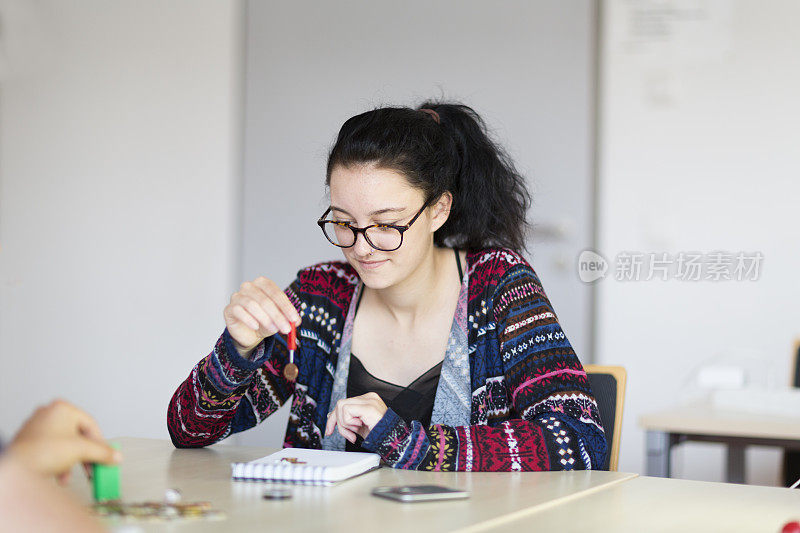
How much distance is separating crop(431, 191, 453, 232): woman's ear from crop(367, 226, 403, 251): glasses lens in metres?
0.17

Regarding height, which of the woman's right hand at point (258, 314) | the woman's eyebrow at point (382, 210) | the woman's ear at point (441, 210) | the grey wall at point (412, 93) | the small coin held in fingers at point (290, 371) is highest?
the grey wall at point (412, 93)

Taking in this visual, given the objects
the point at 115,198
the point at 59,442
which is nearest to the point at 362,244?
the point at 59,442

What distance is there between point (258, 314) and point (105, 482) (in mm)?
425

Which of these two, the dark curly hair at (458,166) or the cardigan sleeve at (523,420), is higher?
the dark curly hair at (458,166)

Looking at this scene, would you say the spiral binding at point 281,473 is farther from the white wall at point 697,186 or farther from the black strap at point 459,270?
the white wall at point 697,186

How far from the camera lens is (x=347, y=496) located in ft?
3.62

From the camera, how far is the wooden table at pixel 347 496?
955 millimetres

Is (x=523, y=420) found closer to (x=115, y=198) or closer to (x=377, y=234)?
(x=377, y=234)

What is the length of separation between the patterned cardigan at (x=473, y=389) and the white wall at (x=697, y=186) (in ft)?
4.79

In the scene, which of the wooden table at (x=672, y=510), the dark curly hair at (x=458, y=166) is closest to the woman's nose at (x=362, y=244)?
the dark curly hair at (x=458, y=166)

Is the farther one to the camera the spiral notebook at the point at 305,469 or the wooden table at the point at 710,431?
the wooden table at the point at 710,431

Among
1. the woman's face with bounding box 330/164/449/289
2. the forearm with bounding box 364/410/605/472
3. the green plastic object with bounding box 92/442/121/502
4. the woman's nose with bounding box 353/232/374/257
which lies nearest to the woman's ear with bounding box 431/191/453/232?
the woman's face with bounding box 330/164/449/289

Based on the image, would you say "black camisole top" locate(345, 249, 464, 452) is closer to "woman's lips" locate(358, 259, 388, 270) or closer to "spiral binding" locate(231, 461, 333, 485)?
"woman's lips" locate(358, 259, 388, 270)

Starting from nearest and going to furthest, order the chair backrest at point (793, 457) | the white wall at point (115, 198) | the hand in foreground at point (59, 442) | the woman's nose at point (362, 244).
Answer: the hand in foreground at point (59, 442), the woman's nose at point (362, 244), the chair backrest at point (793, 457), the white wall at point (115, 198)
